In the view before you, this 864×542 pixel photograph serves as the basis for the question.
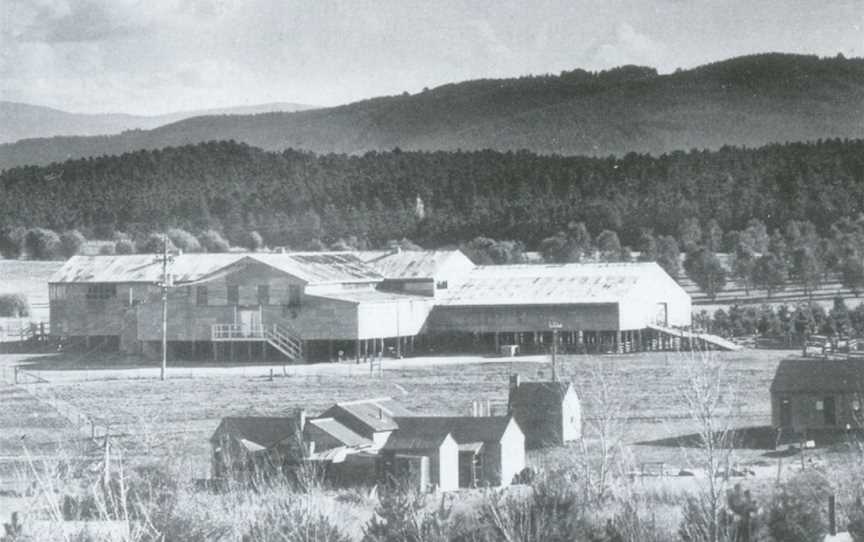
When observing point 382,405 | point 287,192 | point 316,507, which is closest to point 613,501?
point 316,507

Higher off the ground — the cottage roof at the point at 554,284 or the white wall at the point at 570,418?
the cottage roof at the point at 554,284

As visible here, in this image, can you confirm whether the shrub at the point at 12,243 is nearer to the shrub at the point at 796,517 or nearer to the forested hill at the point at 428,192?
the forested hill at the point at 428,192

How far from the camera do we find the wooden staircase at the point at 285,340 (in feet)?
225

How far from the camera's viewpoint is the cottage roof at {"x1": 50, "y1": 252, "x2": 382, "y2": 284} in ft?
233

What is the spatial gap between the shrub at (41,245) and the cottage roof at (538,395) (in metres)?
86.9

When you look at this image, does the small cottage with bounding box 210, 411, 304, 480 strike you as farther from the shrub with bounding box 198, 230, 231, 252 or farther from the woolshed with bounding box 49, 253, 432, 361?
the shrub with bounding box 198, 230, 231, 252

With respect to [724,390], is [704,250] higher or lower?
higher

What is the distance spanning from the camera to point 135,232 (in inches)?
5241

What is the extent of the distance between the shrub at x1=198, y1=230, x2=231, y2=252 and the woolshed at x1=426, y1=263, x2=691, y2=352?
2018 inches

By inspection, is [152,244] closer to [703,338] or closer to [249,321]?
[249,321]

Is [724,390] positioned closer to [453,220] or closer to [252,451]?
[252,451]

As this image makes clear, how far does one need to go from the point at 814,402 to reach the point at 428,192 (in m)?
100

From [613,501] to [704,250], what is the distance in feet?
201

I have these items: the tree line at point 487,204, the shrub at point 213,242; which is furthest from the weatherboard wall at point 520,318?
the shrub at point 213,242
